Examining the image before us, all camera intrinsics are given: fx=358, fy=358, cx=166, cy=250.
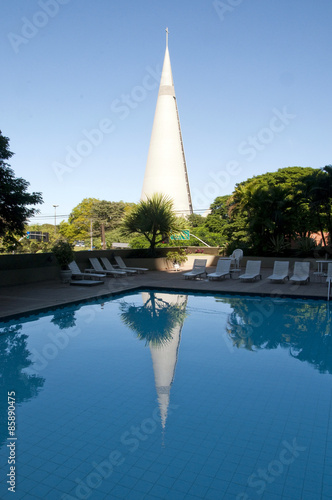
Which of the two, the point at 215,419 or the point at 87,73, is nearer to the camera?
the point at 215,419

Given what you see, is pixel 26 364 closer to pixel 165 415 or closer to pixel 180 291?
pixel 165 415

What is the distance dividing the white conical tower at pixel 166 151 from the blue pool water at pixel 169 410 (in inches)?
1378

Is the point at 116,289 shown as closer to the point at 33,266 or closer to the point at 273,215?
the point at 33,266

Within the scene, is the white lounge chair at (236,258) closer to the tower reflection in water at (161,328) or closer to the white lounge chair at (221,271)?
the white lounge chair at (221,271)

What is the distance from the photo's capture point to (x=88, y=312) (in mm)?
9164

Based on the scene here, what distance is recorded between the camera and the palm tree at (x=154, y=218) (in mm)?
16906

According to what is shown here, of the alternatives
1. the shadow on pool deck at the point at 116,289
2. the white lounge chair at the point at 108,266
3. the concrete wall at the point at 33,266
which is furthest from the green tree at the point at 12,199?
the white lounge chair at the point at 108,266

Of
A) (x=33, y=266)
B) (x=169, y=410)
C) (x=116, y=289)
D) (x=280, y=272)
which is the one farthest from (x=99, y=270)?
(x=169, y=410)

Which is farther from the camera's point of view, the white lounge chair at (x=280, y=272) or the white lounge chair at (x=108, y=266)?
the white lounge chair at (x=108, y=266)

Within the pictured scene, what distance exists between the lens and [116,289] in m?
11.1

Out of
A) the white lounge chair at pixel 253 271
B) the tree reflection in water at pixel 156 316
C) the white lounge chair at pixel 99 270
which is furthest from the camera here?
the white lounge chair at pixel 99 270

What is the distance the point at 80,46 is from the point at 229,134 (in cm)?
1043

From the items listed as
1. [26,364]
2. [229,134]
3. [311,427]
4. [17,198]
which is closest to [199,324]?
[26,364]

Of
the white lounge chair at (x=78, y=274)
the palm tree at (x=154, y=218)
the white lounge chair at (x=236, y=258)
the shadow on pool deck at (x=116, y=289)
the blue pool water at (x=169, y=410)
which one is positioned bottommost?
the blue pool water at (x=169, y=410)
